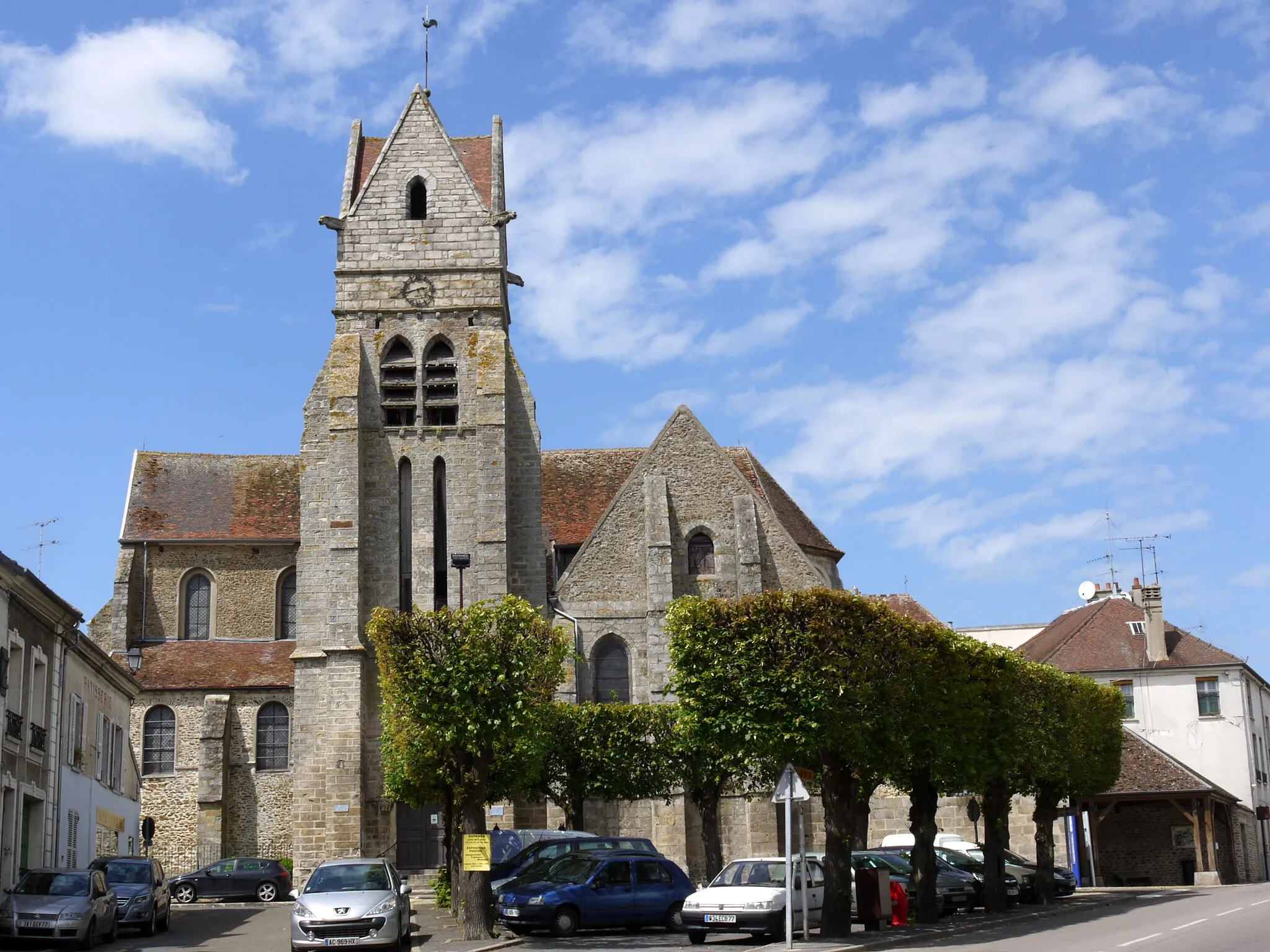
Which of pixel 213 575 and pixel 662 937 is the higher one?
pixel 213 575

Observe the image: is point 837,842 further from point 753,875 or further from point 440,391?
point 440,391

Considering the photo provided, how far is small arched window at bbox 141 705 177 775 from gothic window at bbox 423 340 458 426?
39.1ft

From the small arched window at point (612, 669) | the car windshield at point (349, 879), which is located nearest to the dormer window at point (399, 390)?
the small arched window at point (612, 669)

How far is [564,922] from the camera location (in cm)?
2170

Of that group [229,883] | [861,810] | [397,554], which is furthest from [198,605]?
[861,810]

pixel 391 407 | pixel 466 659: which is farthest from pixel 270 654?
pixel 466 659

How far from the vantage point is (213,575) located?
44.6 meters

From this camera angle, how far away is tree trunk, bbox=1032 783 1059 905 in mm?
29078

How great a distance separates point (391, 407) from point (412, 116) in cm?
850

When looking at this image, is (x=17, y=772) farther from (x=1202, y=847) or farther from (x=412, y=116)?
(x=1202, y=847)

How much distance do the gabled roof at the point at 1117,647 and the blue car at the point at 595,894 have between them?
82.6 feet

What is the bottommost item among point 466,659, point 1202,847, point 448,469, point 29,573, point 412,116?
point 1202,847

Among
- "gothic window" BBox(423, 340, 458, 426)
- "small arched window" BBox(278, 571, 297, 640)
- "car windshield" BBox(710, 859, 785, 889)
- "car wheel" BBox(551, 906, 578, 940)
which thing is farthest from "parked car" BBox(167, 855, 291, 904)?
"car windshield" BBox(710, 859, 785, 889)

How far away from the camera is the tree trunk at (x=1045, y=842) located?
2908cm
